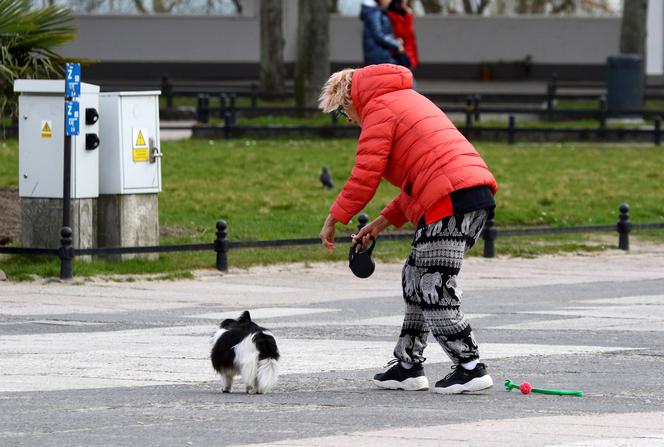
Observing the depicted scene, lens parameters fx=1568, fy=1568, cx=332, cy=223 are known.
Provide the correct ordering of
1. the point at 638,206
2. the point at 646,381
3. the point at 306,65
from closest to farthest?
→ the point at 646,381 → the point at 638,206 → the point at 306,65

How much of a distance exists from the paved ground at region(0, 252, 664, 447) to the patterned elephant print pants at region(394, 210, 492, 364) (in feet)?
1.08

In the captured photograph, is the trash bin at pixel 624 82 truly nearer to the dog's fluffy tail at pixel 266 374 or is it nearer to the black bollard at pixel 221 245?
the black bollard at pixel 221 245

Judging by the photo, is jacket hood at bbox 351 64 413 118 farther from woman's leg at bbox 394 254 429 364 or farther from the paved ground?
the paved ground

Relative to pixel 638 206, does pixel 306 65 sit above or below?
above

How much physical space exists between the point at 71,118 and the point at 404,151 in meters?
7.82

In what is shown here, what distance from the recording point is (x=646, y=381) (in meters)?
9.11

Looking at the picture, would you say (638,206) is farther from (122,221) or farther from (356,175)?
(356,175)

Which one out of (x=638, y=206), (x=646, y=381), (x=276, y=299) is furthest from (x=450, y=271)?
(x=638, y=206)

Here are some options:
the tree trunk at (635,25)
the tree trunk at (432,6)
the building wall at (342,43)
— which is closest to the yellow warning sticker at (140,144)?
the tree trunk at (635,25)

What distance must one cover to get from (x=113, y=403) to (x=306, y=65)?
1149 inches

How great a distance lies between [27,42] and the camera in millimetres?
17500

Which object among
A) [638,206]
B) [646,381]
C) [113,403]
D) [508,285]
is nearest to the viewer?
[113,403]

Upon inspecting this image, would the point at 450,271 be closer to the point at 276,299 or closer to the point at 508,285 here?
the point at 276,299

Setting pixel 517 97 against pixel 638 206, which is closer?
pixel 638 206
